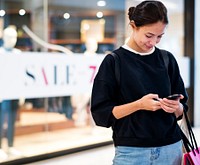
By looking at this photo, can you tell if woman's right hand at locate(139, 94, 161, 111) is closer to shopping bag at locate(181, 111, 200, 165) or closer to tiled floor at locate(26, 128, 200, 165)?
shopping bag at locate(181, 111, 200, 165)

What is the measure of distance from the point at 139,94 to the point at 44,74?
Result: 81.6 inches

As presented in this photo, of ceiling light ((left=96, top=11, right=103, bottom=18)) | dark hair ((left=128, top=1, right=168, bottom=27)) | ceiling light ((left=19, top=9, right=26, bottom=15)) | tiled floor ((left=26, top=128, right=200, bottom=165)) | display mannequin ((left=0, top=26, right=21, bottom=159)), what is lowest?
tiled floor ((left=26, top=128, right=200, bottom=165))

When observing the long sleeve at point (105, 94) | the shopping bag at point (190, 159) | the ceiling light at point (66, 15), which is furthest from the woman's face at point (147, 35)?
the ceiling light at point (66, 15)

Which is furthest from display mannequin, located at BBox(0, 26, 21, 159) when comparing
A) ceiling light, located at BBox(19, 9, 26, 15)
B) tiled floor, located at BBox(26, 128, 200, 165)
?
tiled floor, located at BBox(26, 128, 200, 165)

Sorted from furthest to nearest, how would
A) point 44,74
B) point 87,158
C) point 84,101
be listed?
point 84,101 → point 87,158 → point 44,74

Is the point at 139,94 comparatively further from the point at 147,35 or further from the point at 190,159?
the point at 190,159

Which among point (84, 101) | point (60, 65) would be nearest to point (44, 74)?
point (60, 65)

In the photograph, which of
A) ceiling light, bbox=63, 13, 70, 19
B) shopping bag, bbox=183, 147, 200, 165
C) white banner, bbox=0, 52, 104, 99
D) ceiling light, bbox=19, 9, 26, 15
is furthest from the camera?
ceiling light, bbox=63, 13, 70, 19

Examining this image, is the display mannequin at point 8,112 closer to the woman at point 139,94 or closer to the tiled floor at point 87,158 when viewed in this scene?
the tiled floor at point 87,158

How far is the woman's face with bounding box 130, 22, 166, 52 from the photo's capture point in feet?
4.08

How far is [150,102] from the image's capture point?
1180 millimetres

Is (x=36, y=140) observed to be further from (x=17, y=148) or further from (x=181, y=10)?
(x=181, y=10)

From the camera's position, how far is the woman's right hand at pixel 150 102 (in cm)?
118

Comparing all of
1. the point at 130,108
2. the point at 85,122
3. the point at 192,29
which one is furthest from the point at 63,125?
the point at 130,108
